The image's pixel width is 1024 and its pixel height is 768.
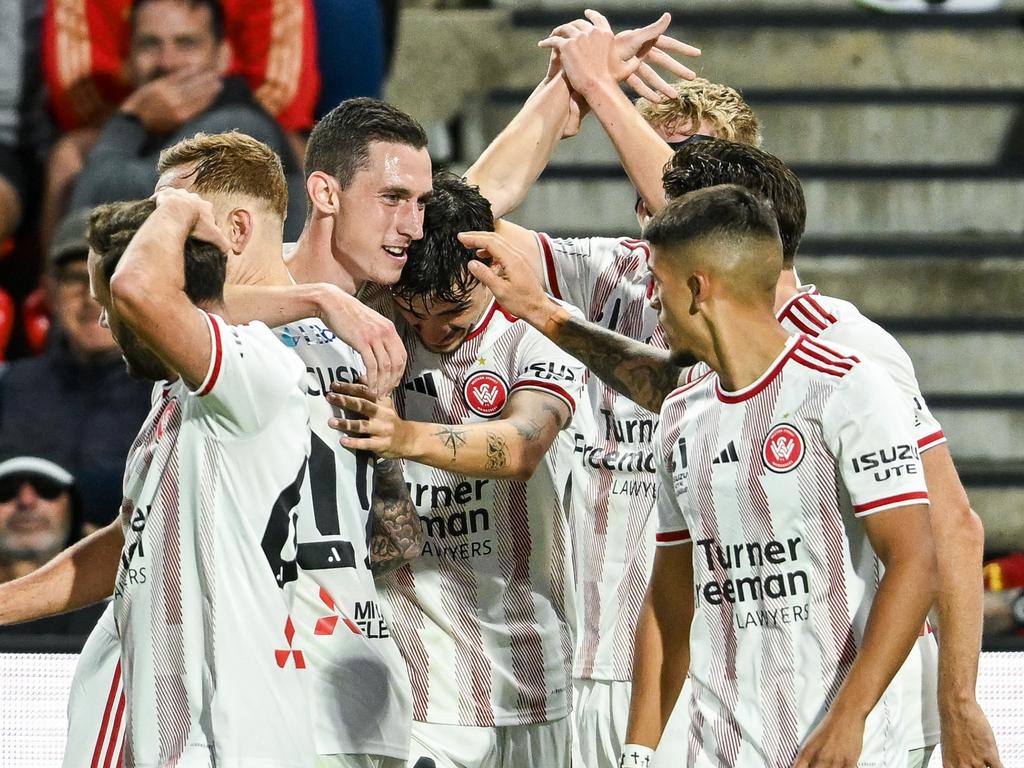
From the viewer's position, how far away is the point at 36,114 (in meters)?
7.16

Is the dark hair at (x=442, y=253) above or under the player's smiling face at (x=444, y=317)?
above

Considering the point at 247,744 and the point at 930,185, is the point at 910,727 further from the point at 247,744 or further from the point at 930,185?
the point at 930,185

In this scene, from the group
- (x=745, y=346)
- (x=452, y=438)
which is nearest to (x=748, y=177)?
(x=745, y=346)

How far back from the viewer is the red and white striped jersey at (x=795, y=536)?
8.98ft

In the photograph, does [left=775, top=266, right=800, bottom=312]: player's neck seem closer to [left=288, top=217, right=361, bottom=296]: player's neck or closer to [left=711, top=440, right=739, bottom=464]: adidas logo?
[left=711, top=440, right=739, bottom=464]: adidas logo

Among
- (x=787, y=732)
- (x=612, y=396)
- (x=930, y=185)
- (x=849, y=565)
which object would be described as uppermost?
(x=930, y=185)

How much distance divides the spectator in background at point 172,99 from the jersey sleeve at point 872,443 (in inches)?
176

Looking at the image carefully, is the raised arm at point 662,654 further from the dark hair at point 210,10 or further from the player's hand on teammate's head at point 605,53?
the dark hair at point 210,10

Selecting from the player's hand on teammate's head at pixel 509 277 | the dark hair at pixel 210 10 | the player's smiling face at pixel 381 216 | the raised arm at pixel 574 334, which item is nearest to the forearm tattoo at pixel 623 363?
the raised arm at pixel 574 334

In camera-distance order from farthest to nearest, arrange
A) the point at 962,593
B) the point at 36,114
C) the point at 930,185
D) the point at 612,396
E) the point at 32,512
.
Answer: the point at 930,185 < the point at 36,114 < the point at 32,512 < the point at 612,396 < the point at 962,593

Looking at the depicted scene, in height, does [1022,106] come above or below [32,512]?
above

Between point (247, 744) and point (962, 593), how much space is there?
4.81 feet

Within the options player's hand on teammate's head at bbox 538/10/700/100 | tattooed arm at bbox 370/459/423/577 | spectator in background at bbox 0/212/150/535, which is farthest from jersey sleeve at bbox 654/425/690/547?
spectator in background at bbox 0/212/150/535

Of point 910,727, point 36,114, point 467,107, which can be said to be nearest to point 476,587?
point 910,727
